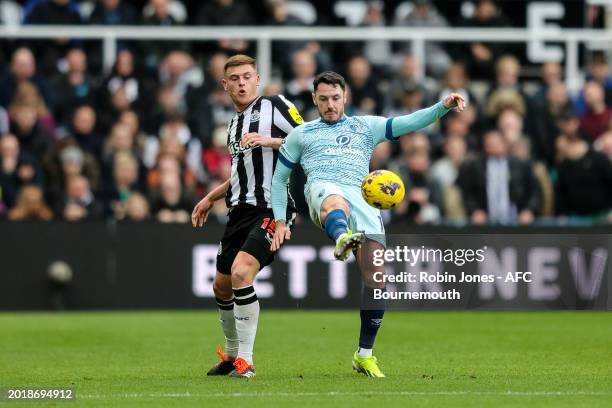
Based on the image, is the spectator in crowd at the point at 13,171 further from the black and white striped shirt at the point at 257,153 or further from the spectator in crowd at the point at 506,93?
the black and white striped shirt at the point at 257,153

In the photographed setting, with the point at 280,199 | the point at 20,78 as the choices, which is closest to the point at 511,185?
the point at 20,78

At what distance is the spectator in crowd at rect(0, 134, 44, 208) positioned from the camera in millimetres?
18812

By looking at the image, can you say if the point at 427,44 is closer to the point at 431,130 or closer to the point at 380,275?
the point at 431,130

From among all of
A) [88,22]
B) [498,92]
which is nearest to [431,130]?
→ [498,92]

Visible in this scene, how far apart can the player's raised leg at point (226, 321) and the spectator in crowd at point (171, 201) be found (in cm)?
755

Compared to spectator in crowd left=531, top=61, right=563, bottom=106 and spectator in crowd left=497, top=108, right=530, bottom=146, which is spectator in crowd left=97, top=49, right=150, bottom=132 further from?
spectator in crowd left=531, top=61, right=563, bottom=106

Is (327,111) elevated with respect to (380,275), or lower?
elevated

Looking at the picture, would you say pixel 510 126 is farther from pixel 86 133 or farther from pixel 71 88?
pixel 71 88

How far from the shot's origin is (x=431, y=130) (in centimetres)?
2041

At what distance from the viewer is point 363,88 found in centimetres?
2022

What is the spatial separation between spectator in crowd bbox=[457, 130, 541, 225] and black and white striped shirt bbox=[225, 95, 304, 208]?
843 centimetres

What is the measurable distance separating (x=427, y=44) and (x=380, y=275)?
1182 cm

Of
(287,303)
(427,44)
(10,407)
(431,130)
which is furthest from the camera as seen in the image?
(427,44)

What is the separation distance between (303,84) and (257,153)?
28.7ft
